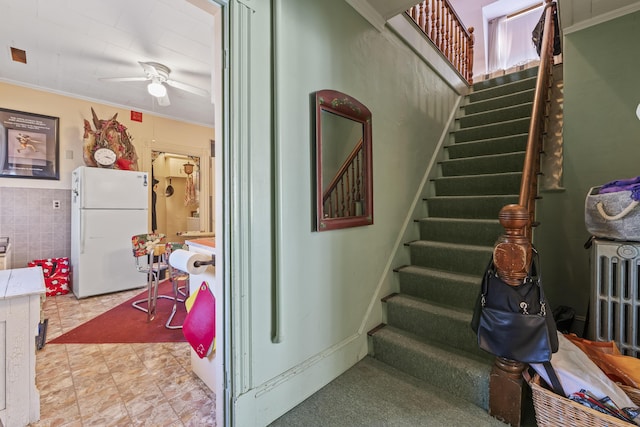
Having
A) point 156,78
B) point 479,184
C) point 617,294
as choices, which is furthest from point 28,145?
point 617,294

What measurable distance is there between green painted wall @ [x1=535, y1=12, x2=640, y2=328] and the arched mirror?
1.40m

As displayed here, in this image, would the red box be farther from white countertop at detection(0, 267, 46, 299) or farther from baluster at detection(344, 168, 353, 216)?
baluster at detection(344, 168, 353, 216)

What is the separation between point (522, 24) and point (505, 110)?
9.78 feet

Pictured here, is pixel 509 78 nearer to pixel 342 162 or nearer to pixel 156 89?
pixel 342 162

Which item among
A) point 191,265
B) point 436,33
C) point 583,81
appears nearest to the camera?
point 191,265

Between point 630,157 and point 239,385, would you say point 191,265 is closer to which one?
point 239,385

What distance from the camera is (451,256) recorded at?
2238 millimetres

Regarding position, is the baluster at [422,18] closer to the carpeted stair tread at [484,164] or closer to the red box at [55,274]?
the carpeted stair tread at [484,164]

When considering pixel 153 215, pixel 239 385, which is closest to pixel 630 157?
pixel 239 385

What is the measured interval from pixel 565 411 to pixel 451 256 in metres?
1.19

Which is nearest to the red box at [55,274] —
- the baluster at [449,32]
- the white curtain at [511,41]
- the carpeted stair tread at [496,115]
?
the carpeted stair tread at [496,115]

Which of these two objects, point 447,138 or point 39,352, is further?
point 447,138

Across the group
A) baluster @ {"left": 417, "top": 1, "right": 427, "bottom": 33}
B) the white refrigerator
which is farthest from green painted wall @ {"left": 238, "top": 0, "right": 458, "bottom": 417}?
the white refrigerator

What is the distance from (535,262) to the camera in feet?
4.40
